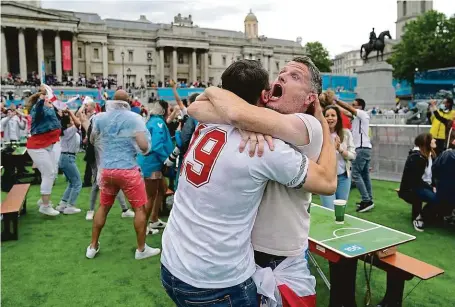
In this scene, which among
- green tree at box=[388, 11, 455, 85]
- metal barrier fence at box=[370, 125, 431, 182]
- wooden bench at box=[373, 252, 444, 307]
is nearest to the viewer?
wooden bench at box=[373, 252, 444, 307]

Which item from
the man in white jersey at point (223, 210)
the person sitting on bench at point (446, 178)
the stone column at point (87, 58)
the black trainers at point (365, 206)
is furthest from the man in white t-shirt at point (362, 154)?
the stone column at point (87, 58)

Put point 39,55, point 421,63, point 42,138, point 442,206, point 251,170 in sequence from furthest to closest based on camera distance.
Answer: point 39,55
point 421,63
point 42,138
point 442,206
point 251,170

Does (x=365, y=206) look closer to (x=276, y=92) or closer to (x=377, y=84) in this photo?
(x=276, y=92)

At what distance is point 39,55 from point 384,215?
61.2 metres

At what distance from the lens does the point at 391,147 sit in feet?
34.7

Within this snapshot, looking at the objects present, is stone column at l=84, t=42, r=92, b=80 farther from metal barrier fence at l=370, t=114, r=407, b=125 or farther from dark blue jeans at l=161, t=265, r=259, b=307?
dark blue jeans at l=161, t=265, r=259, b=307

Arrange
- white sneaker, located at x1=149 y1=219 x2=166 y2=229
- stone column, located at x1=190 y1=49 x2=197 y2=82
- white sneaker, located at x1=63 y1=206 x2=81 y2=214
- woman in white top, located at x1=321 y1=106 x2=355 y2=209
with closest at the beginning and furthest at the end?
woman in white top, located at x1=321 y1=106 x2=355 y2=209 → white sneaker, located at x1=149 y1=219 x2=166 y2=229 → white sneaker, located at x1=63 y1=206 x2=81 y2=214 → stone column, located at x1=190 y1=49 x2=197 y2=82

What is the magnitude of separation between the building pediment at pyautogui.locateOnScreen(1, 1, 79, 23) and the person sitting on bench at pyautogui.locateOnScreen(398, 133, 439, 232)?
6187cm

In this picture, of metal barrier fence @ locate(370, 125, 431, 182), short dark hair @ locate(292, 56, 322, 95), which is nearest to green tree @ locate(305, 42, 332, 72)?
metal barrier fence @ locate(370, 125, 431, 182)

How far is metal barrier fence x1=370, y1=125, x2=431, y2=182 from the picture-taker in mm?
10188

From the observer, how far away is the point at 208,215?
1683mm

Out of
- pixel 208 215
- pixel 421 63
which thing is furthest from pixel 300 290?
pixel 421 63

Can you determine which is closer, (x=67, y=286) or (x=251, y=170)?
(x=251, y=170)

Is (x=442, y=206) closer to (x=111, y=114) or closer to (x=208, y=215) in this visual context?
(x=111, y=114)
